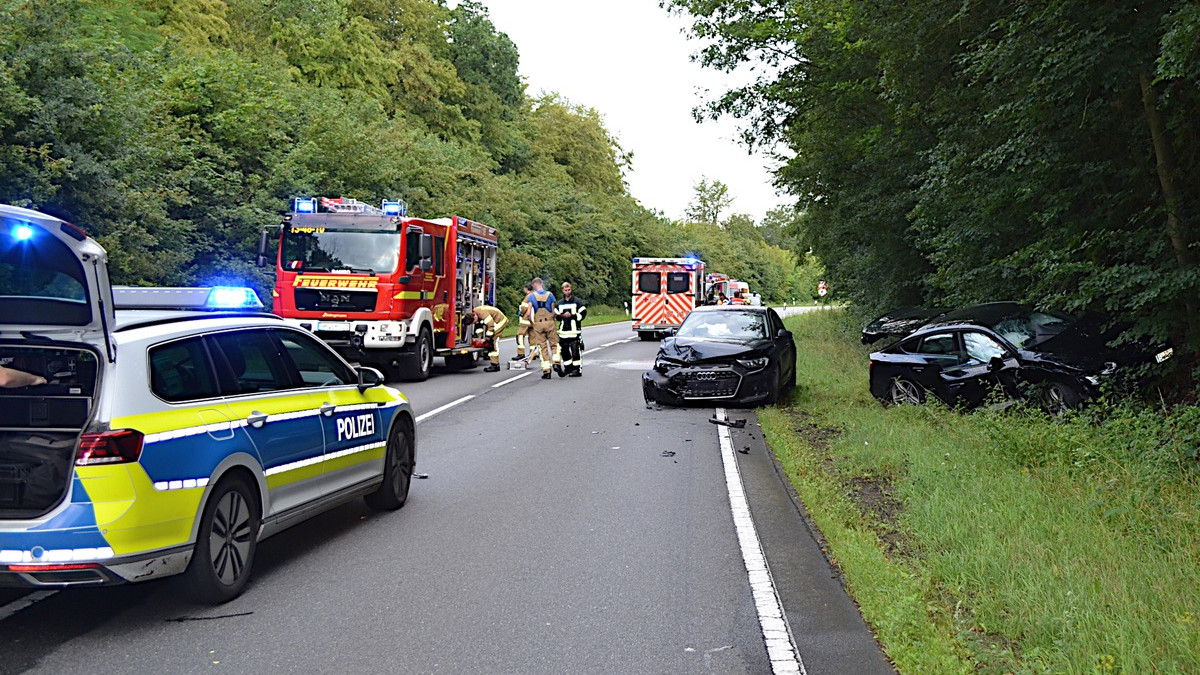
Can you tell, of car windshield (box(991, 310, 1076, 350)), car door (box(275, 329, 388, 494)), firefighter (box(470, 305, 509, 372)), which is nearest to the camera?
car door (box(275, 329, 388, 494))

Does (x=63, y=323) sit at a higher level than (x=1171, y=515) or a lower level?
higher

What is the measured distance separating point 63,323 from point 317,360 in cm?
218

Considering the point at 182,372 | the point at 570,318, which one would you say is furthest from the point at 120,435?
the point at 570,318

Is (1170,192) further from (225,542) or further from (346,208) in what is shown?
(346,208)

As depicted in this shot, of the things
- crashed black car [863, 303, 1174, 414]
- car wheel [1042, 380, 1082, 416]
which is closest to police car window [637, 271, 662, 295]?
crashed black car [863, 303, 1174, 414]

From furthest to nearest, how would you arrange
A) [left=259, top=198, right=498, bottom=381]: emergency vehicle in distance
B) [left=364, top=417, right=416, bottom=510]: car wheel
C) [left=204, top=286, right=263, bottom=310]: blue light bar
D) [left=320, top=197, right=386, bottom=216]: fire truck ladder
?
[left=320, top=197, right=386, bottom=216]: fire truck ladder
[left=259, top=198, right=498, bottom=381]: emergency vehicle in distance
[left=364, top=417, right=416, bottom=510]: car wheel
[left=204, top=286, right=263, bottom=310]: blue light bar

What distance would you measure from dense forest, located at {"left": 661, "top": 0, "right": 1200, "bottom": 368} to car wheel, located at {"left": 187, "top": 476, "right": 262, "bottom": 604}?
738cm

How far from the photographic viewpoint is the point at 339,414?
689 cm

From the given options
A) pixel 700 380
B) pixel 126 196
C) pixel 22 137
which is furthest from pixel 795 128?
pixel 22 137

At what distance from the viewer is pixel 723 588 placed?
19.2ft

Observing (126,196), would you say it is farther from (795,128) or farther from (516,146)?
(516,146)

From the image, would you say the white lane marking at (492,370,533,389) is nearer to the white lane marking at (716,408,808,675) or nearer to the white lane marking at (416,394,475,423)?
the white lane marking at (416,394,475,423)

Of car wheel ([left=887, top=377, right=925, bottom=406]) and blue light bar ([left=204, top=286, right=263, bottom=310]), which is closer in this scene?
blue light bar ([left=204, top=286, right=263, bottom=310])

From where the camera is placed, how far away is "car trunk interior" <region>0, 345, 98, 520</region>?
490 centimetres
